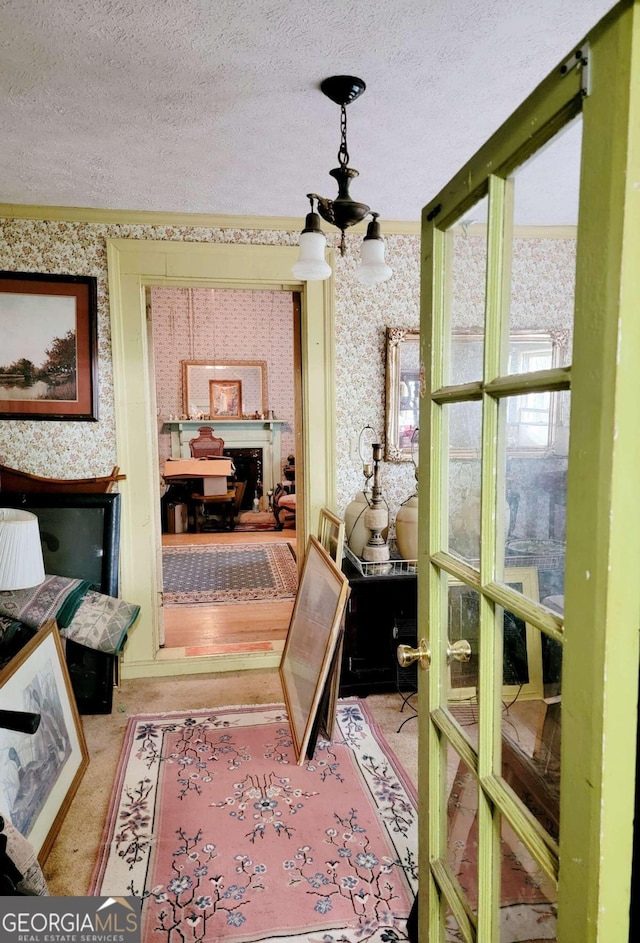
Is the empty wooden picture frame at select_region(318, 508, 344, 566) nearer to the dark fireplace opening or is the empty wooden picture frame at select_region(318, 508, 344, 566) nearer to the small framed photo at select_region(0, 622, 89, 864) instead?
the small framed photo at select_region(0, 622, 89, 864)

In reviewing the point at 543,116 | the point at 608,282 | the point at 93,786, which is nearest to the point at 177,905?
the point at 93,786

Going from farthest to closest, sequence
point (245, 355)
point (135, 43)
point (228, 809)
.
→ point (245, 355)
point (228, 809)
point (135, 43)

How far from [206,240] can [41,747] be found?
2.58 meters

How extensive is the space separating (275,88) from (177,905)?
103 inches

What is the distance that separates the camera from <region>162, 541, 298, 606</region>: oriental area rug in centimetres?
468

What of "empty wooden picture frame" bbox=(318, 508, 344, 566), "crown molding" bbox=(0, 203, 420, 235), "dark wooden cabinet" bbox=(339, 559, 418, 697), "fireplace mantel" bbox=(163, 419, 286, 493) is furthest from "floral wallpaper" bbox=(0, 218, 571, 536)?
"fireplace mantel" bbox=(163, 419, 286, 493)

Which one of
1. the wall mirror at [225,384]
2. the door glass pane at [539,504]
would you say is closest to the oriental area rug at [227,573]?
the wall mirror at [225,384]

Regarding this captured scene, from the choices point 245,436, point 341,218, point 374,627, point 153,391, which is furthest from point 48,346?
point 245,436

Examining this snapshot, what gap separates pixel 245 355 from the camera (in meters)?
8.27

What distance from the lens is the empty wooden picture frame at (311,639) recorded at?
7.65 feet

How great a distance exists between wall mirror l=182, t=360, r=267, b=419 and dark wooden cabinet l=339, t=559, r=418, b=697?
5.64m

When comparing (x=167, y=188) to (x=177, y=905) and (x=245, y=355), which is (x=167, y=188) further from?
(x=245, y=355)

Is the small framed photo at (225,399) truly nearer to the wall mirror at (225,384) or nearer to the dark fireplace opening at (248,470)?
the wall mirror at (225,384)

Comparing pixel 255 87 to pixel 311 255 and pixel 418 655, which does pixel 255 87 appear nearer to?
pixel 311 255
